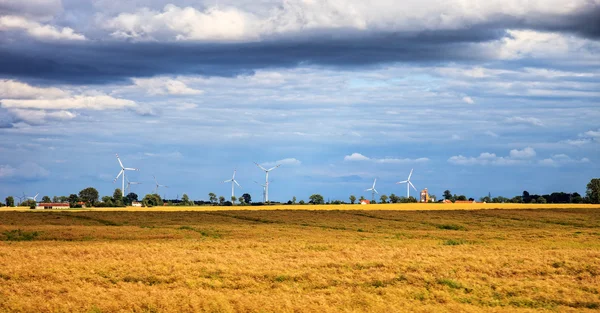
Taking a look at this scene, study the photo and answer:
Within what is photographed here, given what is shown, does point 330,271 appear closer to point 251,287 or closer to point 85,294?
point 251,287

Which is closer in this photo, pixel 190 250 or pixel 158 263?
pixel 158 263

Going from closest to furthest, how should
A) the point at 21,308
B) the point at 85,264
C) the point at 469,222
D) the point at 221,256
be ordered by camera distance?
the point at 21,308 < the point at 85,264 < the point at 221,256 < the point at 469,222

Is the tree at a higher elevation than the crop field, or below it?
higher

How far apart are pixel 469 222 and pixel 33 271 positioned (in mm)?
74696

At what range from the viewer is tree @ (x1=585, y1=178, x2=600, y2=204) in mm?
190625

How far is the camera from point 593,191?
192875 millimetres

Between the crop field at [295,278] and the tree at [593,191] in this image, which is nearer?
the crop field at [295,278]

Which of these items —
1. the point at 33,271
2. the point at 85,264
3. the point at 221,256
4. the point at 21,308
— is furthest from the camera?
the point at 221,256

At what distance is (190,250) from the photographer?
50.2m

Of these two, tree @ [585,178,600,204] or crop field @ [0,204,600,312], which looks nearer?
crop field @ [0,204,600,312]

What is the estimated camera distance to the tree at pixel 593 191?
19062 centimetres

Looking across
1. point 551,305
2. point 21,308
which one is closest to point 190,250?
point 21,308

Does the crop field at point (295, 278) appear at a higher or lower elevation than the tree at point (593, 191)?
lower

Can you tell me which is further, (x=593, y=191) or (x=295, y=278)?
(x=593, y=191)
